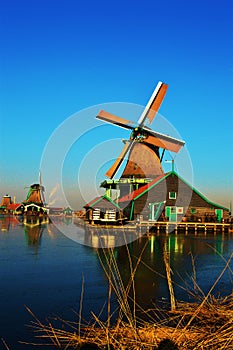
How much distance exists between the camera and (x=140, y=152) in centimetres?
2952

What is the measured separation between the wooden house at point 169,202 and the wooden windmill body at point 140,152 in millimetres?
3225

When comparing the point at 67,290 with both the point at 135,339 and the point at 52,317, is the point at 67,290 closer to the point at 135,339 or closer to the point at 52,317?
the point at 52,317

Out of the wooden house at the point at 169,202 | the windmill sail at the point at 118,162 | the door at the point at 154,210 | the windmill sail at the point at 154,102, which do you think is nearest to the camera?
the wooden house at the point at 169,202

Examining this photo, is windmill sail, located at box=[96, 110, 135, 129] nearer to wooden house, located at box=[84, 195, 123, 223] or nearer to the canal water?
wooden house, located at box=[84, 195, 123, 223]

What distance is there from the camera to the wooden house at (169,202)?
25281 millimetres

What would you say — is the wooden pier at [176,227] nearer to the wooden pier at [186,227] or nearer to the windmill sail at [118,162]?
the wooden pier at [186,227]

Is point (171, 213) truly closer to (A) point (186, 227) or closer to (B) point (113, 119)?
(A) point (186, 227)

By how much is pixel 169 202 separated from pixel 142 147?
20.5 feet

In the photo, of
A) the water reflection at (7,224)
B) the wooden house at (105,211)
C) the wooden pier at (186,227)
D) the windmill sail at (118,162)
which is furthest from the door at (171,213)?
the water reflection at (7,224)

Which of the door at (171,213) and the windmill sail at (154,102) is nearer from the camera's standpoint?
the door at (171,213)

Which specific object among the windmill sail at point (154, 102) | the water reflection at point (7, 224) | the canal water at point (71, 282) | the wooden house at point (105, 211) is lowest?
the water reflection at point (7, 224)

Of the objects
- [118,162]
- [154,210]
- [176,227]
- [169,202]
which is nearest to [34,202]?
[118,162]

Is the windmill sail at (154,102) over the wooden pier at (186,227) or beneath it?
over

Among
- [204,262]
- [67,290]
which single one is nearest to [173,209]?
[204,262]
